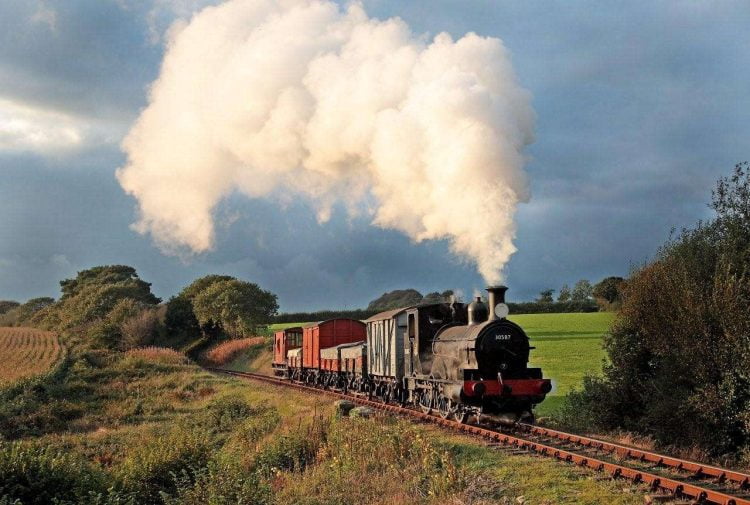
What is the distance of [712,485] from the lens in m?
10.5

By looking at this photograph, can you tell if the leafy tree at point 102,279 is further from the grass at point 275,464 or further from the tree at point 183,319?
the grass at point 275,464

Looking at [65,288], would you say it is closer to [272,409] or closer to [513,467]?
[272,409]

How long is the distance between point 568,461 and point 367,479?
143 inches

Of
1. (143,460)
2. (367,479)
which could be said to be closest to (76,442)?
(143,460)

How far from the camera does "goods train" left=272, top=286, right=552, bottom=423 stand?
16.1m

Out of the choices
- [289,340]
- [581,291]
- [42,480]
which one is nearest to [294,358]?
[289,340]

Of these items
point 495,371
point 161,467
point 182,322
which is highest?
point 182,322

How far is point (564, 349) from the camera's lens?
40.0 meters

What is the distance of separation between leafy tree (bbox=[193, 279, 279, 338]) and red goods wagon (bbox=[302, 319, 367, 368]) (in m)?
25.6

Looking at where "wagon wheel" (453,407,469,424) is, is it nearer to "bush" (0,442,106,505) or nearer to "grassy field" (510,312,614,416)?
"grassy field" (510,312,614,416)

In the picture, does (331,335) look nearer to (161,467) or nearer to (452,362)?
(452,362)

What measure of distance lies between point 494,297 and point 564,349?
25.3 meters

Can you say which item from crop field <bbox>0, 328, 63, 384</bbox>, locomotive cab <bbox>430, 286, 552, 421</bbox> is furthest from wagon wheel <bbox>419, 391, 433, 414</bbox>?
crop field <bbox>0, 328, 63, 384</bbox>

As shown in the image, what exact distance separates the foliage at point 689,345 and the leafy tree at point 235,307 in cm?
4476
